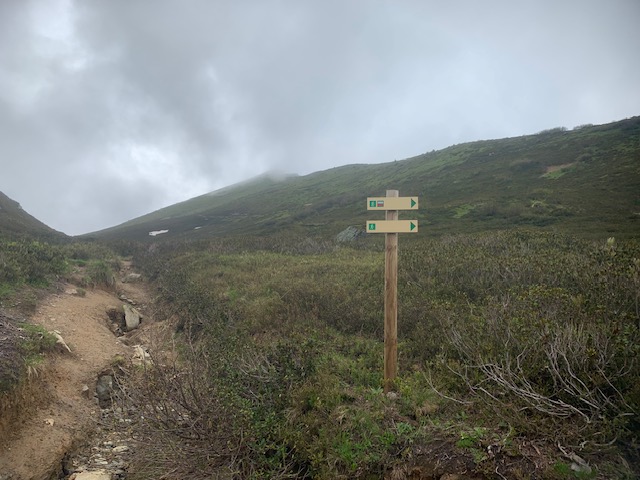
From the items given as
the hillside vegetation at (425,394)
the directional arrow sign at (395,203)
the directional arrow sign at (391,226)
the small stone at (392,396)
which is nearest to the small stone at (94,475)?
the hillside vegetation at (425,394)

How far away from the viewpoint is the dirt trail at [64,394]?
16.9ft

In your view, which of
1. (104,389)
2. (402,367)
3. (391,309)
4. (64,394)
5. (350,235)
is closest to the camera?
(391,309)

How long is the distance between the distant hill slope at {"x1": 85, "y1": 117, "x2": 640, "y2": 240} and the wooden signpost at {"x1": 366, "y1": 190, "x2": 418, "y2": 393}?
12.4 metres

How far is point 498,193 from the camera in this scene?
2600 cm

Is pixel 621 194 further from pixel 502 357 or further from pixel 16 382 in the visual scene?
pixel 16 382

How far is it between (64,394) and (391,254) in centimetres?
598

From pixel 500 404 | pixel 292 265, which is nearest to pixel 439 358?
pixel 500 404

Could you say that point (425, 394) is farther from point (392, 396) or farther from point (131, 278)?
point (131, 278)

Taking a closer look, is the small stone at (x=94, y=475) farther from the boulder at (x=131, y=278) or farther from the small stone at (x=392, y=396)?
the boulder at (x=131, y=278)

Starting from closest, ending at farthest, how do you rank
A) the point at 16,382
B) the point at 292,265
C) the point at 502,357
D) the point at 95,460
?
the point at 502,357 → the point at 95,460 → the point at 16,382 → the point at 292,265

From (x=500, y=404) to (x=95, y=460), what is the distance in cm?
523

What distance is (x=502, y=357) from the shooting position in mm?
4484

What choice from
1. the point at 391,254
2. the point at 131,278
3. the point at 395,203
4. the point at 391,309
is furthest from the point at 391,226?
the point at 131,278

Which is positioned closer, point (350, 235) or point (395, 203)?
point (395, 203)
